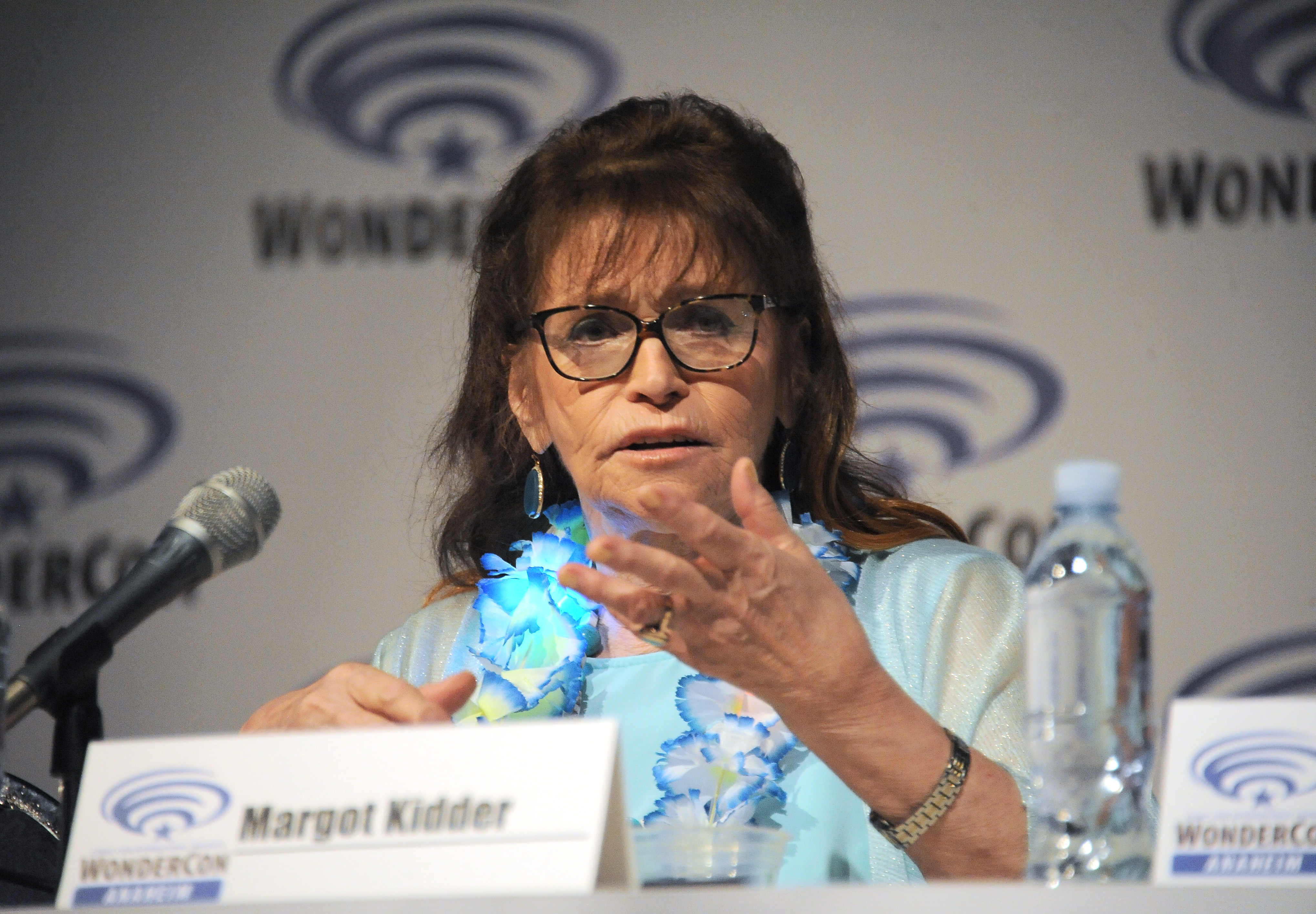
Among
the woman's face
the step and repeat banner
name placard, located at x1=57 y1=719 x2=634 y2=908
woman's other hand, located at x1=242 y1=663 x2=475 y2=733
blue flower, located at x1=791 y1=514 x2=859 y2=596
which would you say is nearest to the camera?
name placard, located at x1=57 y1=719 x2=634 y2=908

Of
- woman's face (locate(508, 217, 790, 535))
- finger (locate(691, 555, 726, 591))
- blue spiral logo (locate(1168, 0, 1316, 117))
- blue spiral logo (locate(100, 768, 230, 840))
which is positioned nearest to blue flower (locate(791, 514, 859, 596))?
woman's face (locate(508, 217, 790, 535))

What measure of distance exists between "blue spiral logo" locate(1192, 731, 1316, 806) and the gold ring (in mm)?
406

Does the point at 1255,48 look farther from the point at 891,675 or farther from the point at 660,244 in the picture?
the point at 891,675

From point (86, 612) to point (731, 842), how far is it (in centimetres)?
55

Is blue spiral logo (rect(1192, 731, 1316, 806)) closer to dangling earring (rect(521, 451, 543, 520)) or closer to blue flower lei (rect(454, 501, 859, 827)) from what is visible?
blue flower lei (rect(454, 501, 859, 827))

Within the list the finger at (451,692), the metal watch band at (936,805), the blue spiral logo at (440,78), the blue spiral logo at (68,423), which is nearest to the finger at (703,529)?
the finger at (451,692)

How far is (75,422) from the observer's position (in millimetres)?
2891

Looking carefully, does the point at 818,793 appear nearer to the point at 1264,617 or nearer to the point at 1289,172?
the point at 1264,617

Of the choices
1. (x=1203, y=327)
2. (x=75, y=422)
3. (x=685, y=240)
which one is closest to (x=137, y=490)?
(x=75, y=422)

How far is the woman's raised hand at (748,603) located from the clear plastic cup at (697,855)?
19 cm

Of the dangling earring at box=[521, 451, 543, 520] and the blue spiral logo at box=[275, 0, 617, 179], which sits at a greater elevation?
the blue spiral logo at box=[275, 0, 617, 179]

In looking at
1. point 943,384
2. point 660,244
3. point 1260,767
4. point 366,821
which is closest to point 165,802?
point 366,821

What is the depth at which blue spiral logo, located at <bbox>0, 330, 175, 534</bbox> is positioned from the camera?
2.85 meters

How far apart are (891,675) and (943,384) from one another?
1.48 meters
